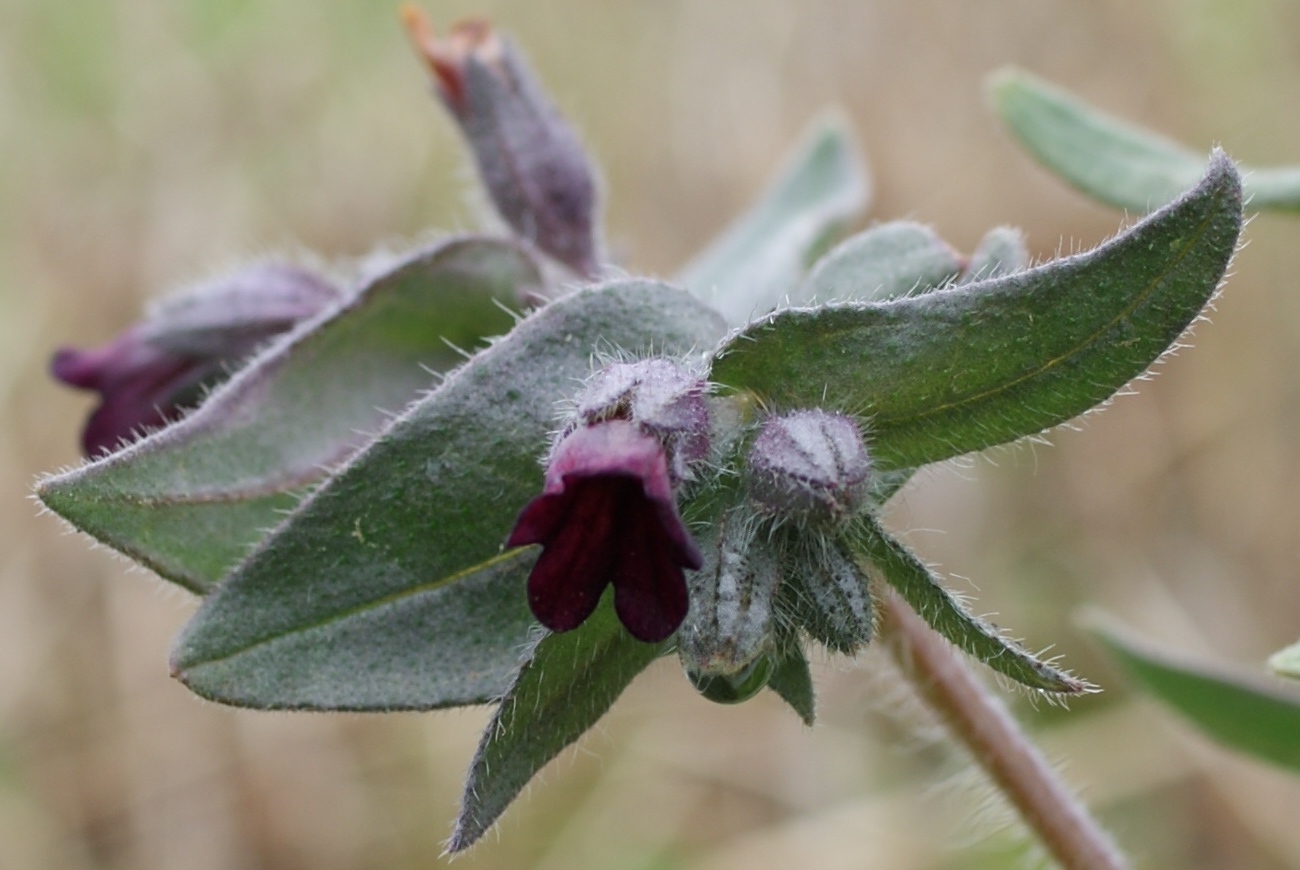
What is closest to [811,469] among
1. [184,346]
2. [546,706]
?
[546,706]

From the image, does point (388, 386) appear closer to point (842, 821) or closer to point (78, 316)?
point (842, 821)

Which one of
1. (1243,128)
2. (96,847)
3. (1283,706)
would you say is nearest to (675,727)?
(96,847)

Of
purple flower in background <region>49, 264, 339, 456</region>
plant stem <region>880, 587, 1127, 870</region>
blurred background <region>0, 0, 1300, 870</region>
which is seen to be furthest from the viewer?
blurred background <region>0, 0, 1300, 870</region>

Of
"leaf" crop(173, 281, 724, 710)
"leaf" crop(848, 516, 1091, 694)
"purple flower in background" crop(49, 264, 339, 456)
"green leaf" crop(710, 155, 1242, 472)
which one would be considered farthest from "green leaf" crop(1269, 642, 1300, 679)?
"purple flower in background" crop(49, 264, 339, 456)

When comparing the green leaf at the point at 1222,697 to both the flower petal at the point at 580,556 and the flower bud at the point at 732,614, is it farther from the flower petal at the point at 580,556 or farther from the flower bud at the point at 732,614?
the flower petal at the point at 580,556

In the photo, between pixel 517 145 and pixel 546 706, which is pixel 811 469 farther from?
pixel 517 145

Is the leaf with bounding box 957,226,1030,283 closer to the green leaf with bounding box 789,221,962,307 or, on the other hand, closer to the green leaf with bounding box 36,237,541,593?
the green leaf with bounding box 789,221,962,307

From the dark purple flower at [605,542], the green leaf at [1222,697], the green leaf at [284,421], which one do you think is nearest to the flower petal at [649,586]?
the dark purple flower at [605,542]
